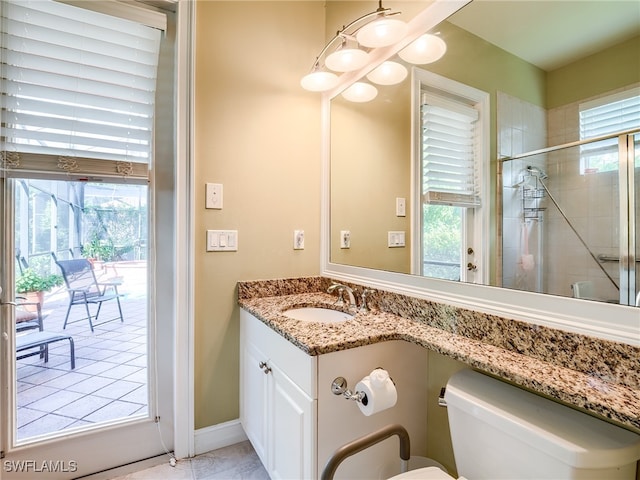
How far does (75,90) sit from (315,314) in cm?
157

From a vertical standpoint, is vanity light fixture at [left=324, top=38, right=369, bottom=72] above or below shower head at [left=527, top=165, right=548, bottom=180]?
above

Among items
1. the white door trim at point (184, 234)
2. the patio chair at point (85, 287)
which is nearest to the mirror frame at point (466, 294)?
the white door trim at point (184, 234)

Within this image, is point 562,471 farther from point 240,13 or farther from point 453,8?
point 240,13

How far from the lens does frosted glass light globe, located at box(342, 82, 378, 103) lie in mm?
1685

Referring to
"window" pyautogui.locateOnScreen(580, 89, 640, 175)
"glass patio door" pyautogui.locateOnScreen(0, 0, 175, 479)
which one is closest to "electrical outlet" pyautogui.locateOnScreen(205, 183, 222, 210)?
"glass patio door" pyautogui.locateOnScreen(0, 0, 175, 479)

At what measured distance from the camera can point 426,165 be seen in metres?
1.40

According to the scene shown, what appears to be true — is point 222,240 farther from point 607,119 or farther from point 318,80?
point 607,119

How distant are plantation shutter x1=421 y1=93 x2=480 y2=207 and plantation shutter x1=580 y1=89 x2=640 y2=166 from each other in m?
0.34

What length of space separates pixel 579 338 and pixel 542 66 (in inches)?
32.7

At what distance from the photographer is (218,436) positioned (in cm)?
166

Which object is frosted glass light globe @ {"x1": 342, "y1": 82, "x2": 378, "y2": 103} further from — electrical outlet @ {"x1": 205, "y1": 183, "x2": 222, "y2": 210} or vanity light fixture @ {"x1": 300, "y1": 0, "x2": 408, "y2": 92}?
electrical outlet @ {"x1": 205, "y1": 183, "x2": 222, "y2": 210}

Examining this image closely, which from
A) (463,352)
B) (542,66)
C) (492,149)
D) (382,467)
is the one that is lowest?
(382,467)

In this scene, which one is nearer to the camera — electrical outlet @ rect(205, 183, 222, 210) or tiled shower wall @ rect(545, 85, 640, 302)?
tiled shower wall @ rect(545, 85, 640, 302)

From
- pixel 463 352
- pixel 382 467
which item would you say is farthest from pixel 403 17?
pixel 382 467
